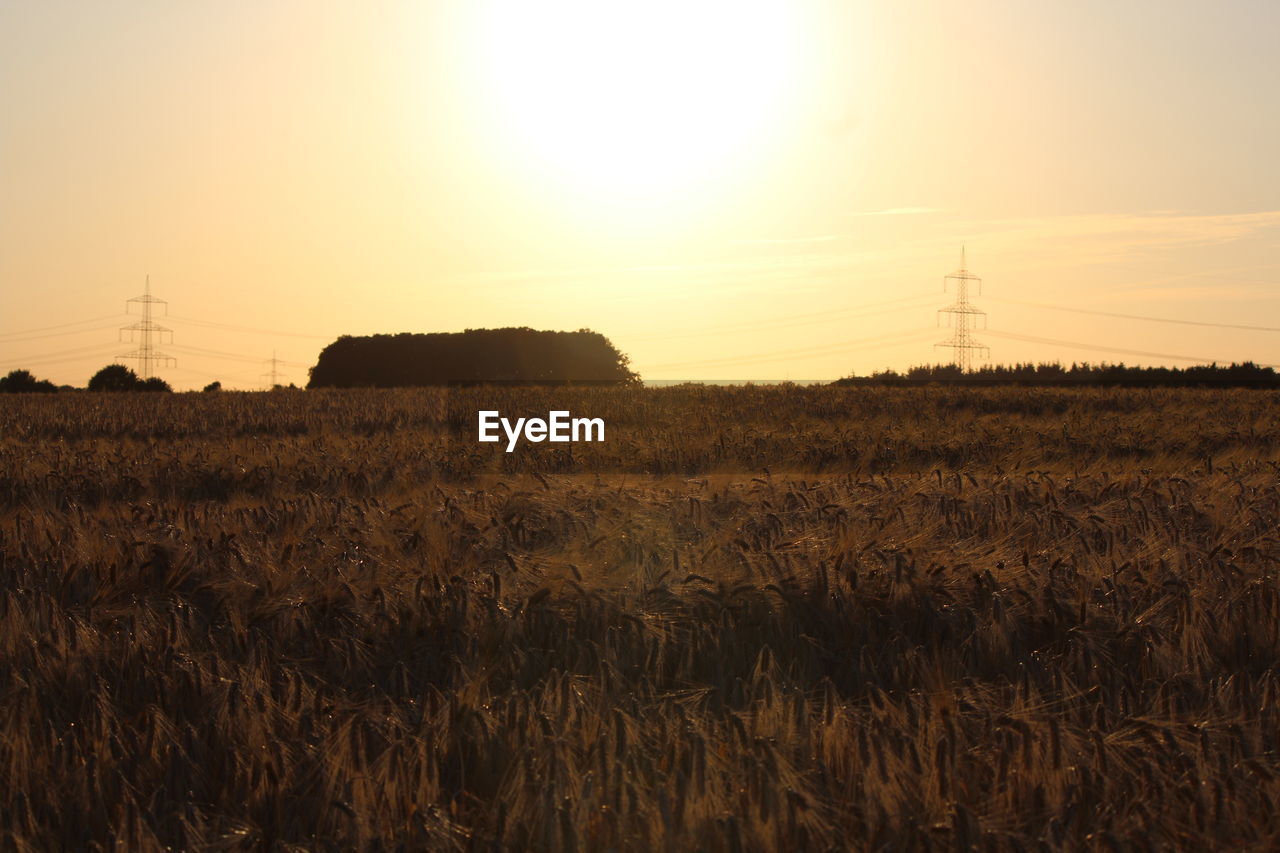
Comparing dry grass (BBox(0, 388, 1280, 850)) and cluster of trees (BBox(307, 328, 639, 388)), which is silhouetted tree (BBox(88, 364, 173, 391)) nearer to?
cluster of trees (BBox(307, 328, 639, 388))

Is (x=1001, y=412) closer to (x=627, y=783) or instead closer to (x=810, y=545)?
(x=810, y=545)

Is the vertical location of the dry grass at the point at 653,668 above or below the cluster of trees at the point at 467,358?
below

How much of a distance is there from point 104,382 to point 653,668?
49332 millimetres

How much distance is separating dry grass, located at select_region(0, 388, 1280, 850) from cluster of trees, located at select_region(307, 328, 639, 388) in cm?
4538

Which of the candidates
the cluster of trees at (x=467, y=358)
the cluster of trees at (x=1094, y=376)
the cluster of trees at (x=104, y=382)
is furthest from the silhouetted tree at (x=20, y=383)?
the cluster of trees at (x=1094, y=376)

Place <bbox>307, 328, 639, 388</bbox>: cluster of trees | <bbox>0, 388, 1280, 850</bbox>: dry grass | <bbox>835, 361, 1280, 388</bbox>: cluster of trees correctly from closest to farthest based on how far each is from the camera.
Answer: <bbox>0, 388, 1280, 850</bbox>: dry grass → <bbox>835, 361, 1280, 388</bbox>: cluster of trees → <bbox>307, 328, 639, 388</bbox>: cluster of trees

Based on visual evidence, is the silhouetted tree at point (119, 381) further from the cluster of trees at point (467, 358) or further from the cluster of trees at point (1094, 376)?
the cluster of trees at point (1094, 376)

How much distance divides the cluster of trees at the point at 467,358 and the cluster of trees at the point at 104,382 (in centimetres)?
890

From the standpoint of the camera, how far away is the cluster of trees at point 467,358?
5419 centimetres

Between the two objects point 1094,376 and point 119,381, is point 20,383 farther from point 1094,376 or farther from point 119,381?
point 1094,376

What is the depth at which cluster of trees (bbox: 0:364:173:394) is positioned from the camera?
151 feet

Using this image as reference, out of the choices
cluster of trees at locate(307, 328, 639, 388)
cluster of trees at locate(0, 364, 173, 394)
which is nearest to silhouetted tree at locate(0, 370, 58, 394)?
cluster of trees at locate(0, 364, 173, 394)

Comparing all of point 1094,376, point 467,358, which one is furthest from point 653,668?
point 467,358

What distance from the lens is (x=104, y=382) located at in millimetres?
48469
